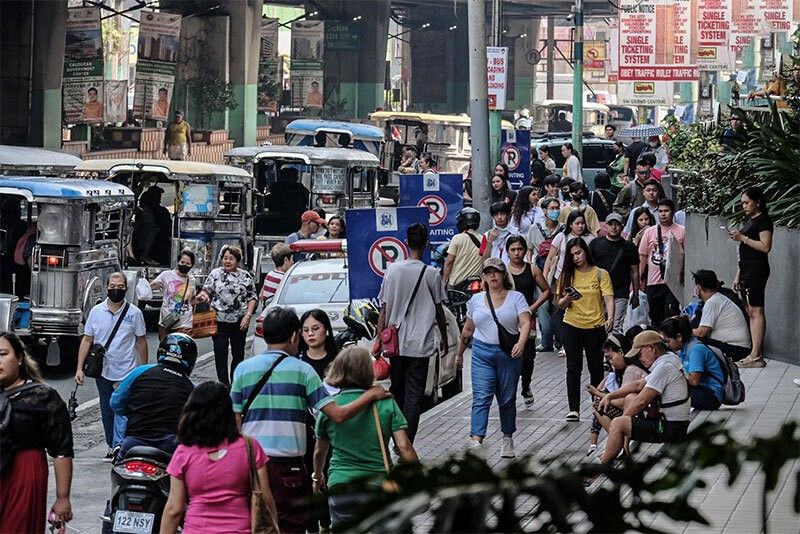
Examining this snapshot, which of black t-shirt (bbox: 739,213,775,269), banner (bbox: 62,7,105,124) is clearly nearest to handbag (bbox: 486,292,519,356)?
black t-shirt (bbox: 739,213,775,269)

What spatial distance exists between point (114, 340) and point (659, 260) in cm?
639

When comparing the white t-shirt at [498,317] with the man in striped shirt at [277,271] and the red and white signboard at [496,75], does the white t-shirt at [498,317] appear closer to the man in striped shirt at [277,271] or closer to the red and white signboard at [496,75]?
the man in striped shirt at [277,271]

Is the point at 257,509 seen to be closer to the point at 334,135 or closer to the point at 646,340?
the point at 646,340

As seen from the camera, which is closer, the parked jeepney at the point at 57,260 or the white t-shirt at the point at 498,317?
the white t-shirt at the point at 498,317

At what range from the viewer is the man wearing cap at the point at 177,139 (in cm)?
4675

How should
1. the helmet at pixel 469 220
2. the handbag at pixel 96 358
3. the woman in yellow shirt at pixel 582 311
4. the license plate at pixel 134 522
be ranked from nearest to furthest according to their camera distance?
the license plate at pixel 134 522 → the handbag at pixel 96 358 → the woman in yellow shirt at pixel 582 311 → the helmet at pixel 469 220

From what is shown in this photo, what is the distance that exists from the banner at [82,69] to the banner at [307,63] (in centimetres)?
1760

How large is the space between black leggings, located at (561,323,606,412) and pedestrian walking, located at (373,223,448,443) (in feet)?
6.51

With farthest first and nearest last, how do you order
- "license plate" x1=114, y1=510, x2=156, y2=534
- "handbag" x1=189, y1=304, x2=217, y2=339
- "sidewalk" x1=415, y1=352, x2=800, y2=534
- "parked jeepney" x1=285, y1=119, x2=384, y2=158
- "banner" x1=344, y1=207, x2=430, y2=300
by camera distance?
"parked jeepney" x1=285, y1=119, x2=384, y2=158 → "handbag" x1=189, y1=304, x2=217, y2=339 → "banner" x1=344, y1=207, x2=430, y2=300 → "sidewalk" x1=415, y1=352, x2=800, y2=534 → "license plate" x1=114, y1=510, x2=156, y2=534

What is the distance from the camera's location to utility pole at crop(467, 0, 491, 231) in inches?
902

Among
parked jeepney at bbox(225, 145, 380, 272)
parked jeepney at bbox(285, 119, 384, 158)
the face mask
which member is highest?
parked jeepney at bbox(285, 119, 384, 158)

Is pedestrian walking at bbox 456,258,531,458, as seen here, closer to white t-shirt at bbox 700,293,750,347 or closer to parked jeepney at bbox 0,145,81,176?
white t-shirt at bbox 700,293,750,347

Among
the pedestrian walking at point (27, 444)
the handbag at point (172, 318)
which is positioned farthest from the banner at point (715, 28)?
the pedestrian walking at point (27, 444)

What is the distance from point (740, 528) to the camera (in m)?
8.90
